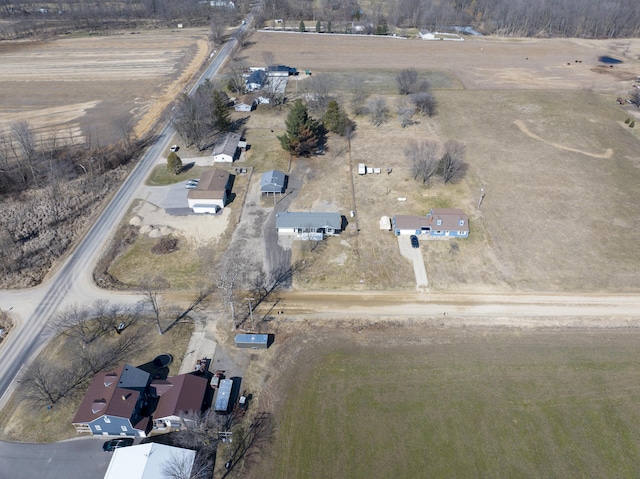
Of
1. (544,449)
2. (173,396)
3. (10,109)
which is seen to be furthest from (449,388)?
(10,109)

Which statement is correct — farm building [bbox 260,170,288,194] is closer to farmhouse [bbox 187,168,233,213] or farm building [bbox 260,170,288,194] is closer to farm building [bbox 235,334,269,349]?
farmhouse [bbox 187,168,233,213]

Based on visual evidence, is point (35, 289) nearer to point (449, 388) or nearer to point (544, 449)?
point (449, 388)

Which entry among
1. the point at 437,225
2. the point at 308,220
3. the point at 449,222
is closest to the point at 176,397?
the point at 308,220

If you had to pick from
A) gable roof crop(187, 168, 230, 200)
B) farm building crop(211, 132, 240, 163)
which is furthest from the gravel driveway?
farm building crop(211, 132, 240, 163)

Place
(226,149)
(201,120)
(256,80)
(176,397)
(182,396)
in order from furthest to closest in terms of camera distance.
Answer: (256,80) → (201,120) → (226,149) → (182,396) → (176,397)

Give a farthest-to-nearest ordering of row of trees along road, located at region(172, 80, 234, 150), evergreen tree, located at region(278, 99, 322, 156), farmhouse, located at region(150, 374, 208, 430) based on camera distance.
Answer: row of trees along road, located at region(172, 80, 234, 150) → evergreen tree, located at region(278, 99, 322, 156) → farmhouse, located at region(150, 374, 208, 430)

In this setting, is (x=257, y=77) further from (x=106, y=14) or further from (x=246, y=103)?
(x=106, y=14)
